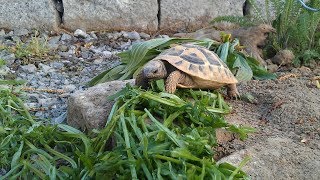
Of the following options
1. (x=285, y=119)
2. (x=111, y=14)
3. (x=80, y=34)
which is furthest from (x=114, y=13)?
(x=285, y=119)

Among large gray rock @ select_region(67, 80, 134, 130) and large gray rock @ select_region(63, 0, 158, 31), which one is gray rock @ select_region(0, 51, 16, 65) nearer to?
large gray rock @ select_region(63, 0, 158, 31)

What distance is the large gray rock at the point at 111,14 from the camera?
20.2ft

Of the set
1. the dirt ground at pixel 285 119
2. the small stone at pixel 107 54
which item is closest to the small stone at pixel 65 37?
the small stone at pixel 107 54

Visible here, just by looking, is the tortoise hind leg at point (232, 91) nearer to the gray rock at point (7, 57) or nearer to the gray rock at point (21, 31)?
the gray rock at point (7, 57)

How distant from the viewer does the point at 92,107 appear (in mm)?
3488

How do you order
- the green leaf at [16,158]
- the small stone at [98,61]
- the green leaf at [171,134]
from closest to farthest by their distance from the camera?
the green leaf at [171,134] < the green leaf at [16,158] < the small stone at [98,61]

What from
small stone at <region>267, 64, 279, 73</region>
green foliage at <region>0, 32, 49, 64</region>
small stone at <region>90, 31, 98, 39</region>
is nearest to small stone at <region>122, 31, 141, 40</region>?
small stone at <region>90, 31, 98, 39</region>

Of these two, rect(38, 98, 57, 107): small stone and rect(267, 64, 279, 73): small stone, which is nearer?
rect(38, 98, 57, 107): small stone

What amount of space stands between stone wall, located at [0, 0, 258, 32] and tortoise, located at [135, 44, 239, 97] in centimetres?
271

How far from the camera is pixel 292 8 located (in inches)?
201

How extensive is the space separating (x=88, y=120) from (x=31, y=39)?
9.12ft

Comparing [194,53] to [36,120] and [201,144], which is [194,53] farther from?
[36,120]

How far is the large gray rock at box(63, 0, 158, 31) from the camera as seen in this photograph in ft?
20.2

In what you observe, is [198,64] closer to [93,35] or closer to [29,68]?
[29,68]
